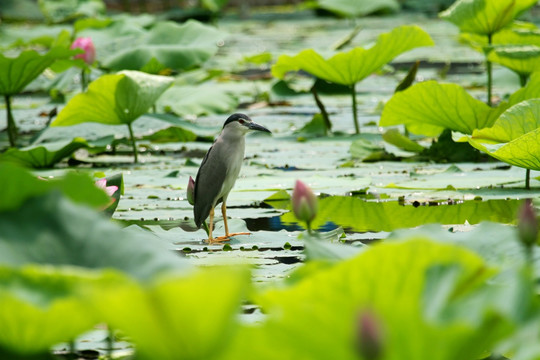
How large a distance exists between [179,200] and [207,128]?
1.28m

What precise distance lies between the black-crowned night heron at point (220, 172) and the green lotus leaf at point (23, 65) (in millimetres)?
1108

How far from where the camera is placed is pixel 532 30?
3670mm

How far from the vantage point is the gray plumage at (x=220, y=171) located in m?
2.45

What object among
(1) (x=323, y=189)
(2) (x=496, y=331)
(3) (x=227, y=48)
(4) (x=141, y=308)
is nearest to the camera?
(4) (x=141, y=308)

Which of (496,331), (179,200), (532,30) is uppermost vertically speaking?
(532,30)

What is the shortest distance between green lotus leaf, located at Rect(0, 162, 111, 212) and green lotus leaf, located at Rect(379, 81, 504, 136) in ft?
6.75

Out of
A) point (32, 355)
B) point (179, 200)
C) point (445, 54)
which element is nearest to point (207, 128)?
point (179, 200)

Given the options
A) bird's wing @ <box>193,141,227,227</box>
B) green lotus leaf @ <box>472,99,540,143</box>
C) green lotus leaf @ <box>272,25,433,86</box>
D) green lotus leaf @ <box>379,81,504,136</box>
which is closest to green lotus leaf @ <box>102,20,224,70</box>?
green lotus leaf @ <box>272,25,433,86</box>

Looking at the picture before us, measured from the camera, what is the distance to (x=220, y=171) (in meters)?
2.50

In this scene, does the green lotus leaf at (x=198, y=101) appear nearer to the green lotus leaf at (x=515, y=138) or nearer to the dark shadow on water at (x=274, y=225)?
the dark shadow on water at (x=274, y=225)

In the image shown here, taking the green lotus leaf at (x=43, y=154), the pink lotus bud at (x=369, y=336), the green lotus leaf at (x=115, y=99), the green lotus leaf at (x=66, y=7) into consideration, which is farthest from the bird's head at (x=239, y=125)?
the green lotus leaf at (x=66, y=7)

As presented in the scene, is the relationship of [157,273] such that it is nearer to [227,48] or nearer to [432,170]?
[432,170]

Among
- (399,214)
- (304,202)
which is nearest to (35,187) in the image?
(304,202)

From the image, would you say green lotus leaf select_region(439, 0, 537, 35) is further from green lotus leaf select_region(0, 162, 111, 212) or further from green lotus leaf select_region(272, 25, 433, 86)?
green lotus leaf select_region(0, 162, 111, 212)
